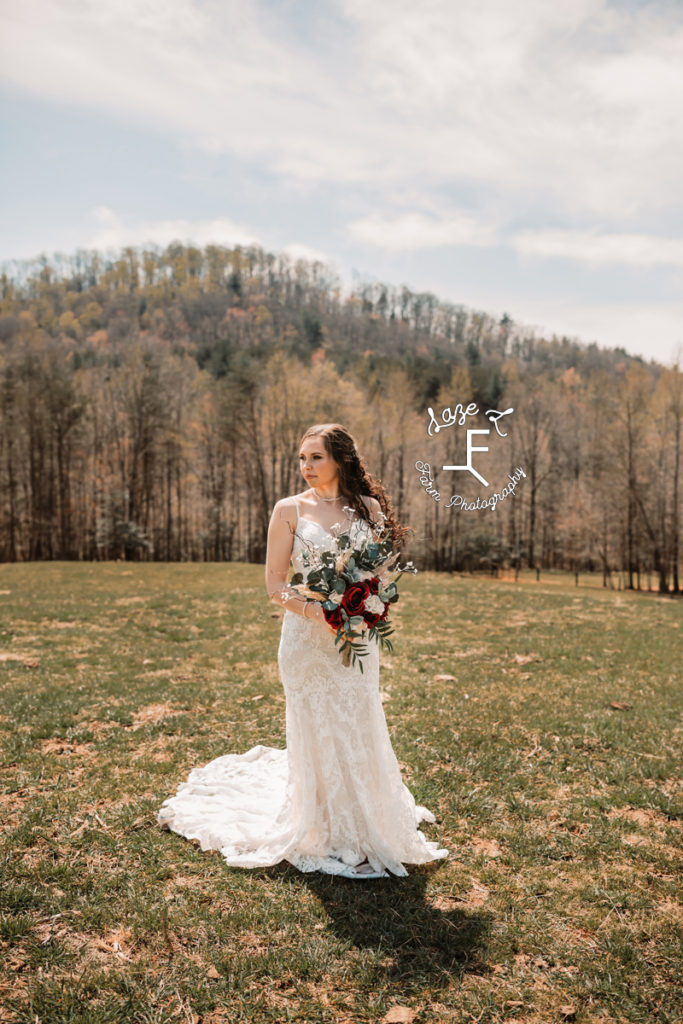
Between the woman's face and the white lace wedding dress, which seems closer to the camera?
the white lace wedding dress

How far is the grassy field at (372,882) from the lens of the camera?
10.1ft

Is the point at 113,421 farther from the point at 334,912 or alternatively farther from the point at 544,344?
the point at 544,344

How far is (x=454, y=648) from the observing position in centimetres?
1095

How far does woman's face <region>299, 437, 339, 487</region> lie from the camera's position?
4465mm

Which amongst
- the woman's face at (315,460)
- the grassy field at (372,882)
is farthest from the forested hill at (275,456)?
the woman's face at (315,460)

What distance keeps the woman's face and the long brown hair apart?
A: 4cm

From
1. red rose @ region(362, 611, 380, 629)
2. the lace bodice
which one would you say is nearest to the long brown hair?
the lace bodice

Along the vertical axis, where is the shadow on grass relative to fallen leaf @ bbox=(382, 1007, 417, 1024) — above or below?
below

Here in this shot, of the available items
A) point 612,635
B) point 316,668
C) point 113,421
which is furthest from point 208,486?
point 316,668

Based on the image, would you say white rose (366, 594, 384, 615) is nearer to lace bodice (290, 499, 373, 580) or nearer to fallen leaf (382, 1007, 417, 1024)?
lace bodice (290, 499, 373, 580)

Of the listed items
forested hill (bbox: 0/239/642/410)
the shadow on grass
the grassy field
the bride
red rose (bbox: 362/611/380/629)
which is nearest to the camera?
the grassy field

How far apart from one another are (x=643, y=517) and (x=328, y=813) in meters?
30.5

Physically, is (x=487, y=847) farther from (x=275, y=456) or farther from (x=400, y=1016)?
(x=275, y=456)

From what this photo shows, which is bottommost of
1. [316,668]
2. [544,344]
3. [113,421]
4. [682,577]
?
[682,577]
